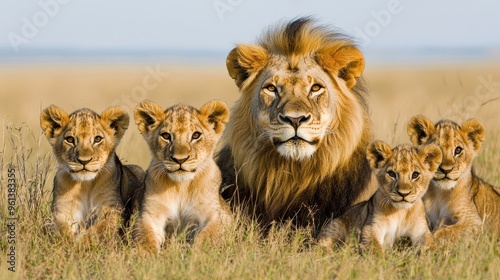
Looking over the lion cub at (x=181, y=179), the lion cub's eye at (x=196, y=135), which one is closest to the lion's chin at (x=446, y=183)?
the lion cub at (x=181, y=179)

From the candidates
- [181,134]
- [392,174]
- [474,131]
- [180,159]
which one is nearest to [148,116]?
[181,134]

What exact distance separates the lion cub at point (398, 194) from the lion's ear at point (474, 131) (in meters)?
0.50

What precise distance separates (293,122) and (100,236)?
1284 millimetres

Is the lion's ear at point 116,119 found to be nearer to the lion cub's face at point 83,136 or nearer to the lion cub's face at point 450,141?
the lion cub's face at point 83,136

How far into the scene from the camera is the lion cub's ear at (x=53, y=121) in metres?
5.48

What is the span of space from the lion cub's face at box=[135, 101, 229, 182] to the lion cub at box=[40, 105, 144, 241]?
0.23 metres

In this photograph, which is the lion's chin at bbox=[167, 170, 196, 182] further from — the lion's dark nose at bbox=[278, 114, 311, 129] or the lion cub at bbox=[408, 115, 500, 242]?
the lion cub at bbox=[408, 115, 500, 242]

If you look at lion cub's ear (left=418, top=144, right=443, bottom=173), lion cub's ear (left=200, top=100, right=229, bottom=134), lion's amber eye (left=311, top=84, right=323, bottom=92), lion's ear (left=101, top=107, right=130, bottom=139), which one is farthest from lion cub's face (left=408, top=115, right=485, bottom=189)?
lion's ear (left=101, top=107, right=130, bottom=139)

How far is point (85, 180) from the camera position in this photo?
5355 millimetres

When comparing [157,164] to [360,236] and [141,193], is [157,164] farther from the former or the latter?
[360,236]

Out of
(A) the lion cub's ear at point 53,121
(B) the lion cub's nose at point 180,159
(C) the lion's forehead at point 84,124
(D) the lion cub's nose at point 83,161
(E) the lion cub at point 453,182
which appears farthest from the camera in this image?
(E) the lion cub at point 453,182

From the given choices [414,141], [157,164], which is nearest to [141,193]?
[157,164]

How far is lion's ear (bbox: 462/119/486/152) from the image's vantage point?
19.1 feet

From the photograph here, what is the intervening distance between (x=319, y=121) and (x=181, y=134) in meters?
0.85
